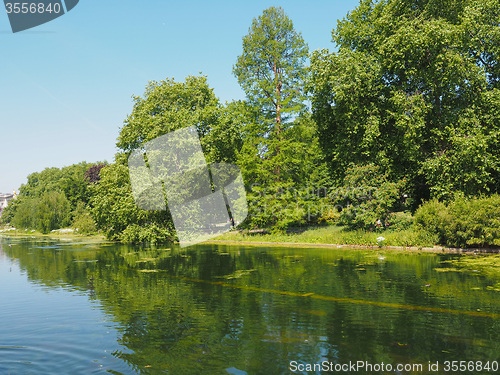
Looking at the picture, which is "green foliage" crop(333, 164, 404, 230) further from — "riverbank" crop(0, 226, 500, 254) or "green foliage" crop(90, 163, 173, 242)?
"green foliage" crop(90, 163, 173, 242)

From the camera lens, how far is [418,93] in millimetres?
26141

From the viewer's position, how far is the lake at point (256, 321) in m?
6.11

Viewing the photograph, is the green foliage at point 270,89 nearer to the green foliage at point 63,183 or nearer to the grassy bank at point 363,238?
the grassy bank at point 363,238

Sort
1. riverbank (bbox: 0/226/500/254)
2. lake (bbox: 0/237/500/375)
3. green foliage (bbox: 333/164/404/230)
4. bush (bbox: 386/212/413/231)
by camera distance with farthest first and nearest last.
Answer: green foliage (bbox: 333/164/404/230), bush (bbox: 386/212/413/231), riverbank (bbox: 0/226/500/254), lake (bbox: 0/237/500/375)

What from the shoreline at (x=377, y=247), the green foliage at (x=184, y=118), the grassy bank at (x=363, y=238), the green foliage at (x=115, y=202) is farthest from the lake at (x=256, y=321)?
the green foliage at (x=184, y=118)

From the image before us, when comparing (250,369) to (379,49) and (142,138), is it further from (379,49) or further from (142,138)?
(142,138)

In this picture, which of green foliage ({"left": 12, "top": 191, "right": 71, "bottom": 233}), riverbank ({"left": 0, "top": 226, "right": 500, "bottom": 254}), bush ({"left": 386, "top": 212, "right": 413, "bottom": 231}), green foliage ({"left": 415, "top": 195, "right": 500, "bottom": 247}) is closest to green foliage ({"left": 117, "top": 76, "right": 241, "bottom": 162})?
riverbank ({"left": 0, "top": 226, "right": 500, "bottom": 254})

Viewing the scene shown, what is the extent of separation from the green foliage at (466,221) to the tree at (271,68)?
712 inches

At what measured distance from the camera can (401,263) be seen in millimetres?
16734

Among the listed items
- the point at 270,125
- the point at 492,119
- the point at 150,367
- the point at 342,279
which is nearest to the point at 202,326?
the point at 150,367

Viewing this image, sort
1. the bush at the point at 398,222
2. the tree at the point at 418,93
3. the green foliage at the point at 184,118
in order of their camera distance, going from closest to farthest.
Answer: the tree at the point at 418,93
the bush at the point at 398,222
the green foliage at the point at 184,118

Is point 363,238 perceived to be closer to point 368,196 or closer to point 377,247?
point 377,247

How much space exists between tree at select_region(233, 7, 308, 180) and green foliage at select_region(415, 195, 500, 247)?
18.1 m

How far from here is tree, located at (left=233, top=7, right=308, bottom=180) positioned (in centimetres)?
3750
